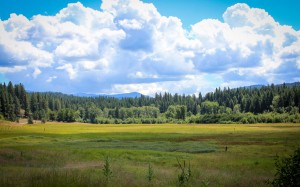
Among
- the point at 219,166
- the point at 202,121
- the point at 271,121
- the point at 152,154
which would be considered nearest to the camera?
the point at 219,166

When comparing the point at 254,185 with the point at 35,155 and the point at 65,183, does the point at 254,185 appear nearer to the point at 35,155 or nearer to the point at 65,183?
the point at 65,183

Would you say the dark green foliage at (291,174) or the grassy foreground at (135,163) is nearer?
the dark green foliage at (291,174)

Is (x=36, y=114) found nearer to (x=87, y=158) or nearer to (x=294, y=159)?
(x=87, y=158)

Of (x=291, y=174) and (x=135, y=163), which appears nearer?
(x=291, y=174)

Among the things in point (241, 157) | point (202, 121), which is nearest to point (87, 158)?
point (241, 157)

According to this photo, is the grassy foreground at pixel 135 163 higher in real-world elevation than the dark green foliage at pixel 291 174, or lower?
lower

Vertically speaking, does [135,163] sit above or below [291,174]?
below

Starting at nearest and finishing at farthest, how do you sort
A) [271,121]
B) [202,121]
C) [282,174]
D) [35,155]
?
[282,174]
[35,155]
[271,121]
[202,121]

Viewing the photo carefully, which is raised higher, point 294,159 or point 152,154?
point 294,159

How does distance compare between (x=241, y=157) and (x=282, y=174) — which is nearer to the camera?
(x=282, y=174)

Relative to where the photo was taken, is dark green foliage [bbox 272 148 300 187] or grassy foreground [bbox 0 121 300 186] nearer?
dark green foliage [bbox 272 148 300 187]

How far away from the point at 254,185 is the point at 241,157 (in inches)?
950

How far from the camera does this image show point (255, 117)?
174 metres

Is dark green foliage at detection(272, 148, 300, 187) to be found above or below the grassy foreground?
above
